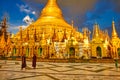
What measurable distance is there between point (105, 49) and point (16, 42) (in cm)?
1915

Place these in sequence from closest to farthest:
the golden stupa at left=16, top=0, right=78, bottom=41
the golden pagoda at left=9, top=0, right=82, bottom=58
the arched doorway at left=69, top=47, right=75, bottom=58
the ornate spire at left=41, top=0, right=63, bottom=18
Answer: the arched doorway at left=69, top=47, right=75, bottom=58
the golden pagoda at left=9, top=0, right=82, bottom=58
the golden stupa at left=16, top=0, right=78, bottom=41
the ornate spire at left=41, top=0, right=63, bottom=18

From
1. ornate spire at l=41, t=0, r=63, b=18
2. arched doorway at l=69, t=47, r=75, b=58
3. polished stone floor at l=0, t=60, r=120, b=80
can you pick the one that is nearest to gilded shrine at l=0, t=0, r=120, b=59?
arched doorway at l=69, t=47, r=75, b=58

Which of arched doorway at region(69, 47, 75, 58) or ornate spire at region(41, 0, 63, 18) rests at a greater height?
ornate spire at region(41, 0, 63, 18)

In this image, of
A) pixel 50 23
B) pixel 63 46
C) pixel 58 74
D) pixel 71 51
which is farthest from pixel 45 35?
pixel 58 74

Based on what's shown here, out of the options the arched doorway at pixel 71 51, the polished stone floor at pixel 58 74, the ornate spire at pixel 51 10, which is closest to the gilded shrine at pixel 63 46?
the arched doorway at pixel 71 51

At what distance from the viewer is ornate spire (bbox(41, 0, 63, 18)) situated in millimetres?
45647

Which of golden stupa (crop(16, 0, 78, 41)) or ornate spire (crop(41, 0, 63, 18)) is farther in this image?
ornate spire (crop(41, 0, 63, 18))

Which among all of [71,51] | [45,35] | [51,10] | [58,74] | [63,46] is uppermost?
[51,10]

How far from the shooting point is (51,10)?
150 ft

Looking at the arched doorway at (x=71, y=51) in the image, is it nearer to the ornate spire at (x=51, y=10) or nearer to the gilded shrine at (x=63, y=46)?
the gilded shrine at (x=63, y=46)

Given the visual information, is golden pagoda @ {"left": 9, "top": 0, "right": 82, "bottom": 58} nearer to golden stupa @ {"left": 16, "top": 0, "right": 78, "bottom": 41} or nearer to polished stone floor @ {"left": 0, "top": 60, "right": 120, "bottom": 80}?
golden stupa @ {"left": 16, "top": 0, "right": 78, "bottom": 41}

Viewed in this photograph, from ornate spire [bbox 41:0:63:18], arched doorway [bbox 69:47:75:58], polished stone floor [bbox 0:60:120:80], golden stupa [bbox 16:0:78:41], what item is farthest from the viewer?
ornate spire [bbox 41:0:63:18]

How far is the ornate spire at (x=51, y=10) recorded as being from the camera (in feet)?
150

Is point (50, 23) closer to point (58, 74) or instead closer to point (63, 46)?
point (63, 46)
